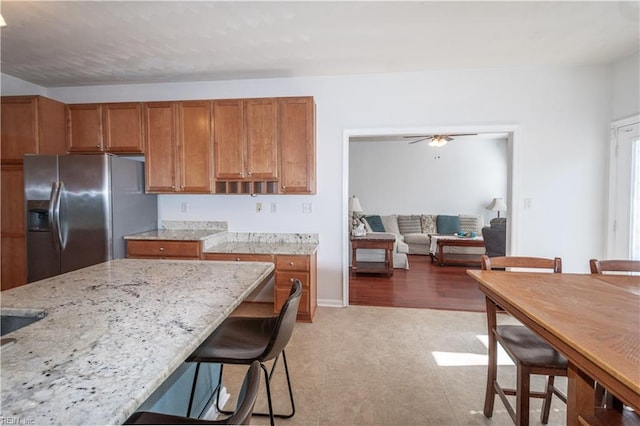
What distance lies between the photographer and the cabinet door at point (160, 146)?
3346 millimetres

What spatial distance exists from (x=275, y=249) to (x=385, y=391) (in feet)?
5.65

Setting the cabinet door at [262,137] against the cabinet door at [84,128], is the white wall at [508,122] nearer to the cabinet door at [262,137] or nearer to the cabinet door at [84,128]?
the cabinet door at [262,137]

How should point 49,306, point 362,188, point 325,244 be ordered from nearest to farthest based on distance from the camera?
point 49,306
point 325,244
point 362,188

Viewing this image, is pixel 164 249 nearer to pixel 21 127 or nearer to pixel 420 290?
pixel 21 127

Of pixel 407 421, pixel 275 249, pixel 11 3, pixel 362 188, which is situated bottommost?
pixel 407 421

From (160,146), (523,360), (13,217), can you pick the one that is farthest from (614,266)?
(13,217)

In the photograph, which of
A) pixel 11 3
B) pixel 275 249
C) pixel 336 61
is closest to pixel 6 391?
pixel 275 249

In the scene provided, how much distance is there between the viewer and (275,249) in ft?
10.5

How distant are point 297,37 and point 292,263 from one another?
214 cm

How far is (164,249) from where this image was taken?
316 cm

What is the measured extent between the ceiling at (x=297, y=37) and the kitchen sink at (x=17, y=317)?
7.14ft

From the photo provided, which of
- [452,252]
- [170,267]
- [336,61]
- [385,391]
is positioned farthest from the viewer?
[452,252]

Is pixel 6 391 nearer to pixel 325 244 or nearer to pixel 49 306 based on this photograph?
pixel 49 306

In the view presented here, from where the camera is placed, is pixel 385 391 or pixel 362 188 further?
pixel 362 188
